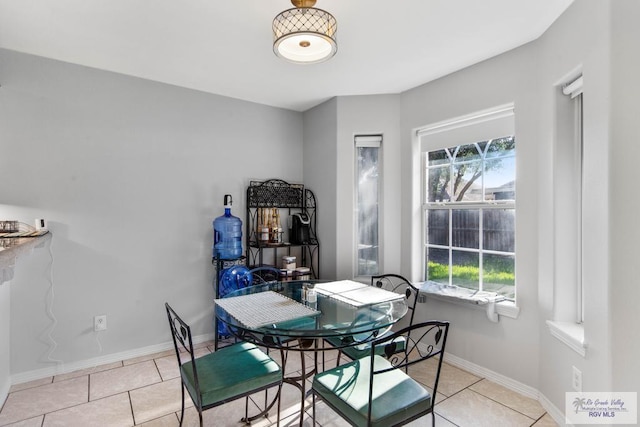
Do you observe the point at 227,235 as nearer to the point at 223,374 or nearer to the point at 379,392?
the point at 223,374

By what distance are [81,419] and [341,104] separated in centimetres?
324

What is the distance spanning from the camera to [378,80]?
295 centimetres

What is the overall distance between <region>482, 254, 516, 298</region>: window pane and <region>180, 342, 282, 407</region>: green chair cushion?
1.84m

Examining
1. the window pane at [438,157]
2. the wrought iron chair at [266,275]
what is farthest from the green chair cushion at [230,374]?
the window pane at [438,157]

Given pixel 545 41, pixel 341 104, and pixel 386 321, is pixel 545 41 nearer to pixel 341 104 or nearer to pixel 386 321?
pixel 341 104

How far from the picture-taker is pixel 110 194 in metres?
2.79

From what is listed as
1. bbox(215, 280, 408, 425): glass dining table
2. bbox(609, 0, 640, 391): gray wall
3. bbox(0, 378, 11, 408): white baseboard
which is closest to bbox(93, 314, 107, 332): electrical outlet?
bbox(0, 378, 11, 408): white baseboard

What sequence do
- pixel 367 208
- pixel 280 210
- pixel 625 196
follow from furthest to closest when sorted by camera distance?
1. pixel 280 210
2. pixel 367 208
3. pixel 625 196

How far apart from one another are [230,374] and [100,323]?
177 cm

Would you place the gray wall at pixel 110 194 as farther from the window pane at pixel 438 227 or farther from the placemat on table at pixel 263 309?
the window pane at pixel 438 227

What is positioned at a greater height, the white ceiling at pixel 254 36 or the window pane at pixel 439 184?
the white ceiling at pixel 254 36

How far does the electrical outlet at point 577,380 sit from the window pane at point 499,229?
0.87 m

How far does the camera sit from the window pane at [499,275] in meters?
2.49

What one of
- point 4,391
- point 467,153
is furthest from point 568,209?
point 4,391
